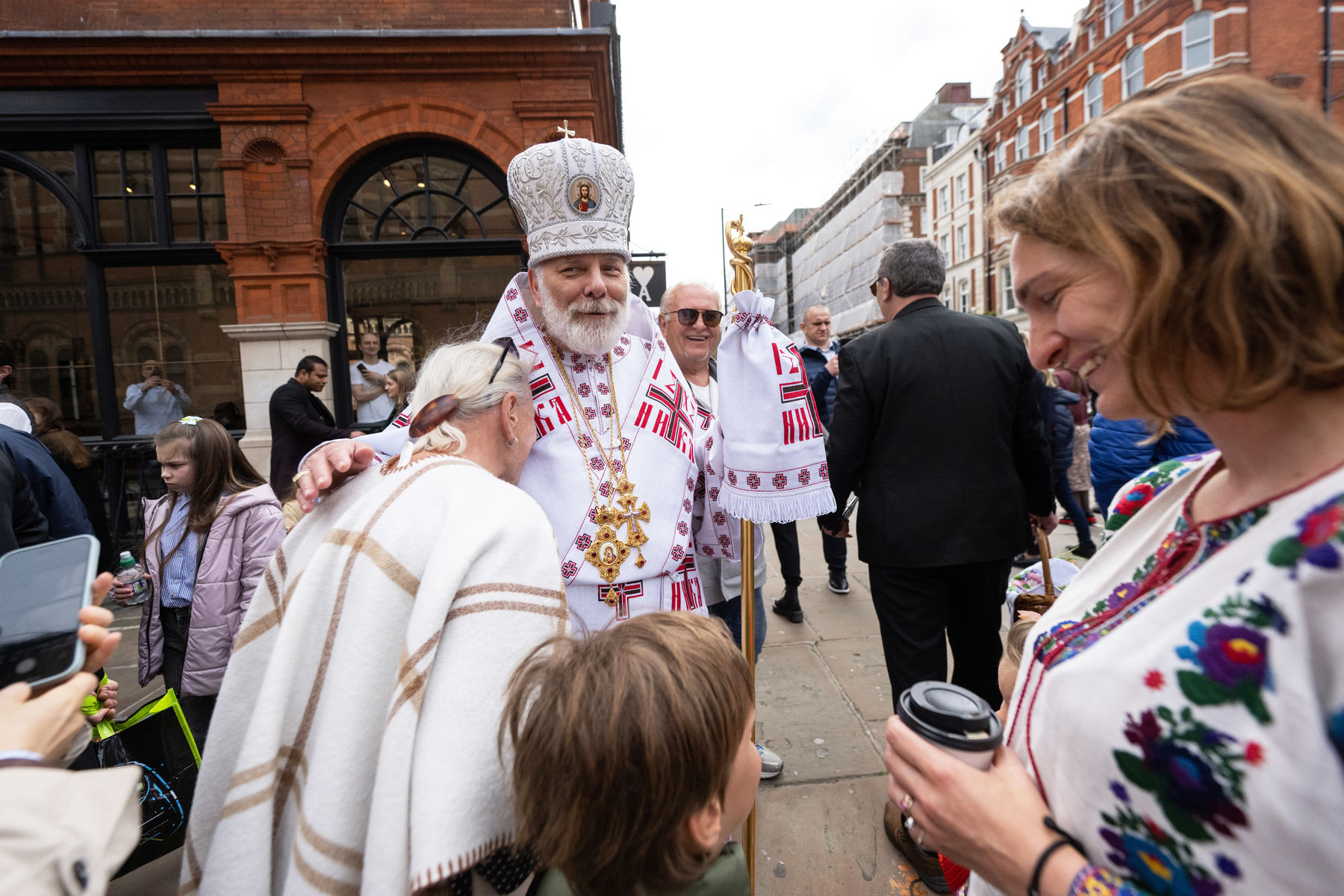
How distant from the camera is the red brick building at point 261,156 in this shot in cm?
639

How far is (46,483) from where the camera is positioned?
267cm

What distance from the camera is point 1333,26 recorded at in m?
17.9

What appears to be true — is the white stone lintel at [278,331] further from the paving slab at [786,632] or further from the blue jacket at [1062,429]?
the blue jacket at [1062,429]

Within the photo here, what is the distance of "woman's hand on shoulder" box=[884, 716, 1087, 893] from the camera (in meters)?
0.80

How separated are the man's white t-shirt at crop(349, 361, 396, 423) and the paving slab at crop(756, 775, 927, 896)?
5.57 metres

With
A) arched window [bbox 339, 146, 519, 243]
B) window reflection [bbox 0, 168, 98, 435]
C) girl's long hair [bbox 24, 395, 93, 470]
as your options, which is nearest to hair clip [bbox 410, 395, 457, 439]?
girl's long hair [bbox 24, 395, 93, 470]

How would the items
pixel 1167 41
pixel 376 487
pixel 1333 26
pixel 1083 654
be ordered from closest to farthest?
pixel 1083 654 < pixel 376 487 < pixel 1333 26 < pixel 1167 41

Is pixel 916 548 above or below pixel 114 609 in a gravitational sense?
above

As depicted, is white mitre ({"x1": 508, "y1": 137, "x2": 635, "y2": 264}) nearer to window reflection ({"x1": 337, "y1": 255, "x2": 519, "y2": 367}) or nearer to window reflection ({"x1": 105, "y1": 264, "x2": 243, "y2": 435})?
window reflection ({"x1": 337, "y1": 255, "x2": 519, "y2": 367})

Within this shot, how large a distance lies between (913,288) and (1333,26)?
2494 centimetres

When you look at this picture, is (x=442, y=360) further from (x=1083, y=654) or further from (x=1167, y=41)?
(x=1167, y=41)

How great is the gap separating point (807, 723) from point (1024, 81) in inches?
1303

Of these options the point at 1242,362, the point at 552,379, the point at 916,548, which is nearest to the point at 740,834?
the point at 916,548

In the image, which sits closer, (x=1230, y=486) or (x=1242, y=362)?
(x=1242, y=362)
